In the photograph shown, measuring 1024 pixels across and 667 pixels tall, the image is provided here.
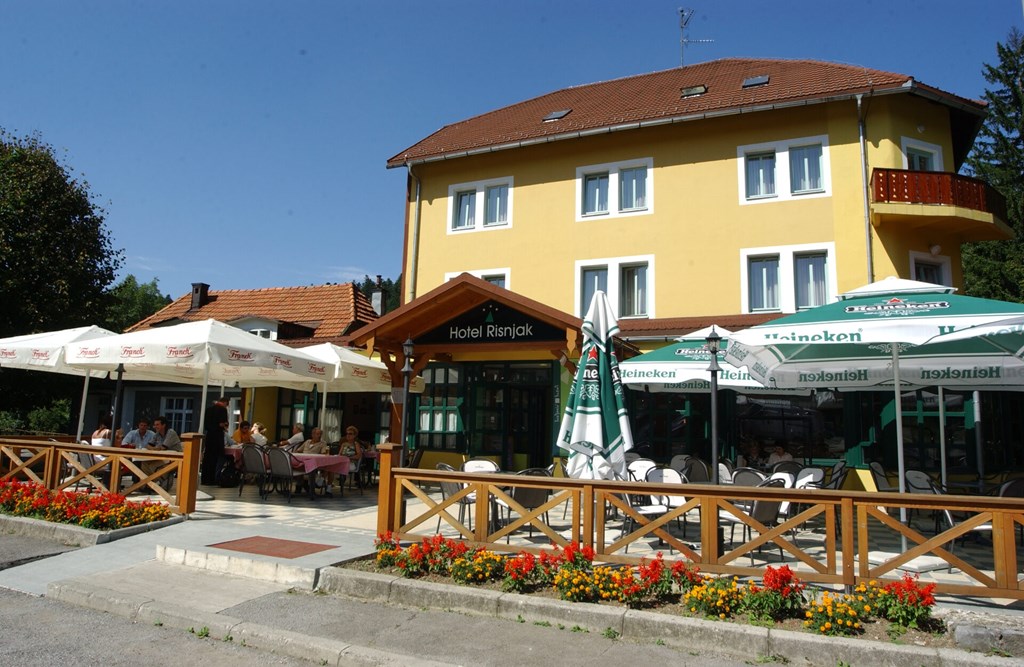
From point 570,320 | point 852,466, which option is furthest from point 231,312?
point 852,466

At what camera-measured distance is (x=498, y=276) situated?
17.6 metres

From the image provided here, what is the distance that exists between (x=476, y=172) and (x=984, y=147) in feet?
81.9

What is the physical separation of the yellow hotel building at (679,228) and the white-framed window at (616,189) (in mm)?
45

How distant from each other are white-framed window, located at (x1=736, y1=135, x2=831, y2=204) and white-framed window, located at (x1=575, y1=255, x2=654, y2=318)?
2701 mm

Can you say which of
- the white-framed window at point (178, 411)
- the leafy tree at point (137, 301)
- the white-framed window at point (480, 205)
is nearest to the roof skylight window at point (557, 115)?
the white-framed window at point (480, 205)

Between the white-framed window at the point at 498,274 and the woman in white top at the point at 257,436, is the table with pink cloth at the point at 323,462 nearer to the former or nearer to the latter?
the woman in white top at the point at 257,436

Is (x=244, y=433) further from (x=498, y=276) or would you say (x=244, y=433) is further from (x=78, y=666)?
(x=78, y=666)

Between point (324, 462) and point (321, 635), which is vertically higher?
point (324, 462)

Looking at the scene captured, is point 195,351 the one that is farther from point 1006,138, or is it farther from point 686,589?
point 1006,138

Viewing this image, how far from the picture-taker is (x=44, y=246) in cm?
2370

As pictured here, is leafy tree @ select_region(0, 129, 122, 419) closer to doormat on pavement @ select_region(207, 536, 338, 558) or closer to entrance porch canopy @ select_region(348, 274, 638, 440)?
entrance porch canopy @ select_region(348, 274, 638, 440)

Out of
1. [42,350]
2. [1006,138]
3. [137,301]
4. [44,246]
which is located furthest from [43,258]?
[137,301]

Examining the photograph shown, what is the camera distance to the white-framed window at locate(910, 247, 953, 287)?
1511cm

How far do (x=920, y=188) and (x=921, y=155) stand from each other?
184 cm
